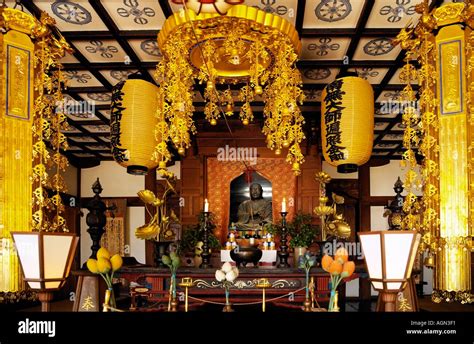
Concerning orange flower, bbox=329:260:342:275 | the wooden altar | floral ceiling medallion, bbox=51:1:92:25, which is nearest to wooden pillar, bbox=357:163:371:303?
the wooden altar

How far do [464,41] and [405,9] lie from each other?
2.33ft

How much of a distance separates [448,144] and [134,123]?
2622 millimetres

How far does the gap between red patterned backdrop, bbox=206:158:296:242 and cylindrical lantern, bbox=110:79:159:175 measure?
130 inches

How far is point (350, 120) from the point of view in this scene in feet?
13.7

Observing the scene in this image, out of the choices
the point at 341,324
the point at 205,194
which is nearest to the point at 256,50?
the point at 341,324

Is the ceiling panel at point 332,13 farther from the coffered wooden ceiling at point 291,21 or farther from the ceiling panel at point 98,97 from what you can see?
the ceiling panel at point 98,97

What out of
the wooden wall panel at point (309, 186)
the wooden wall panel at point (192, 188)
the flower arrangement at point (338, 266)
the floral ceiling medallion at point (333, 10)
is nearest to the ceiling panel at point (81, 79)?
the wooden wall panel at point (192, 188)

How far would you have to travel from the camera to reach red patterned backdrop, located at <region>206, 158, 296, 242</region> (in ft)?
24.7

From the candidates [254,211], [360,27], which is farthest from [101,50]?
[254,211]

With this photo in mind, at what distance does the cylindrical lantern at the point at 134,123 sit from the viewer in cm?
428

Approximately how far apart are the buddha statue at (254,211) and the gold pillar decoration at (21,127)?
158 inches

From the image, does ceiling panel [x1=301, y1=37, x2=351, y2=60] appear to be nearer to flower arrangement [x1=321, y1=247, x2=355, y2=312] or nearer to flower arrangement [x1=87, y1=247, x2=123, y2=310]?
flower arrangement [x1=321, y1=247, x2=355, y2=312]

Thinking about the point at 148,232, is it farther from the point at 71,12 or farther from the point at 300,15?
the point at 300,15

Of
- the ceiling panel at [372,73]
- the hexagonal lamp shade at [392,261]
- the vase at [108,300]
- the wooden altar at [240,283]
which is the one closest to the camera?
the hexagonal lamp shade at [392,261]
